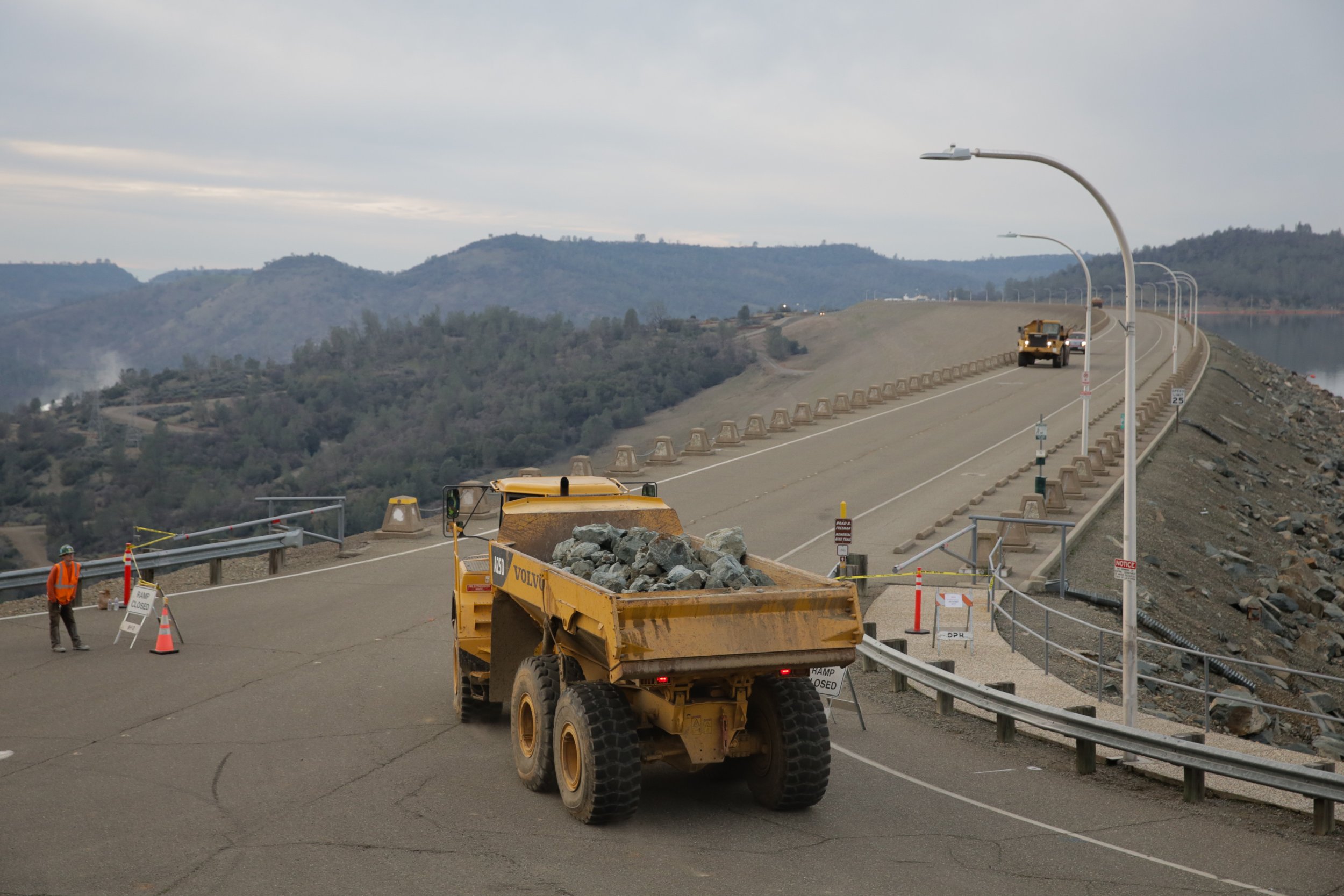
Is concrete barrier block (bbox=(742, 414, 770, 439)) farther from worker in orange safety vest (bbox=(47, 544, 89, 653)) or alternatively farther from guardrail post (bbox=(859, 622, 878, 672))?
worker in orange safety vest (bbox=(47, 544, 89, 653))

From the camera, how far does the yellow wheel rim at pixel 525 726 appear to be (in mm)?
9648

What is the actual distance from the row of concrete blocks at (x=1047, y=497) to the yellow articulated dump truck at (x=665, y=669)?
9.33 m

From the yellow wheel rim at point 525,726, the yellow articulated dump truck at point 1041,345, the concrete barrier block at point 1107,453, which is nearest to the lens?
the yellow wheel rim at point 525,726

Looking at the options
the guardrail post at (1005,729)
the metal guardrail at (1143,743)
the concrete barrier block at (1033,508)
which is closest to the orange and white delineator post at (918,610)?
the metal guardrail at (1143,743)

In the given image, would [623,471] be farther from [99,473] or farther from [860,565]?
[99,473]

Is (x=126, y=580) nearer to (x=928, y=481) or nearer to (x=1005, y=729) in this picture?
(x=1005, y=729)

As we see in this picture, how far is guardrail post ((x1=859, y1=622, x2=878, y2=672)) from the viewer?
1417 cm

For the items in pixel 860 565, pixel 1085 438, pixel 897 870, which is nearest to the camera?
pixel 897 870

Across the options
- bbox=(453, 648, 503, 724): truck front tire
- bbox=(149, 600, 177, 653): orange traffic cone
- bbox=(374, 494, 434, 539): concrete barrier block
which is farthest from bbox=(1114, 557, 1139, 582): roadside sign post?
bbox=(374, 494, 434, 539): concrete barrier block

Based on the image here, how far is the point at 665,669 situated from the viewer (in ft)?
26.3

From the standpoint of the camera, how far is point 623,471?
30.5m

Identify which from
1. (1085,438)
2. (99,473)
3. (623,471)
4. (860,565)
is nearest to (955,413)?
(1085,438)

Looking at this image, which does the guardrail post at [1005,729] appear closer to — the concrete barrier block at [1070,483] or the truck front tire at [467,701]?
the truck front tire at [467,701]

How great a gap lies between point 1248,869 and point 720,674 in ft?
12.8
